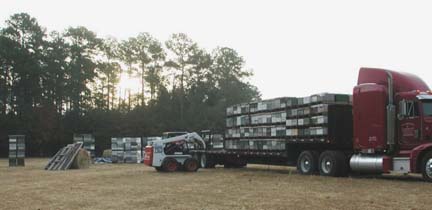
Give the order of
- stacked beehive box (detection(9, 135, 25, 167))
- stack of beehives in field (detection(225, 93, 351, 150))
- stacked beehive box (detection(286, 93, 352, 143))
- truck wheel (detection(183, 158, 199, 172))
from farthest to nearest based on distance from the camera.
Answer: stacked beehive box (detection(9, 135, 25, 167))
truck wheel (detection(183, 158, 199, 172))
stack of beehives in field (detection(225, 93, 351, 150))
stacked beehive box (detection(286, 93, 352, 143))

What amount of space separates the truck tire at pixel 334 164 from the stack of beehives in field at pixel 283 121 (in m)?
0.66

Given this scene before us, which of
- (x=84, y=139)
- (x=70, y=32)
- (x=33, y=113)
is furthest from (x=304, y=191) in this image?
(x=70, y=32)

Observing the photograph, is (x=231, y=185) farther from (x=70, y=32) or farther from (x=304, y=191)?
(x=70, y=32)

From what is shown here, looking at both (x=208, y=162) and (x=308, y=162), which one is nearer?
(x=308, y=162)

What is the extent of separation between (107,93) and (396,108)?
6763 centimetres

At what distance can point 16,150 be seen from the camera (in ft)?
123

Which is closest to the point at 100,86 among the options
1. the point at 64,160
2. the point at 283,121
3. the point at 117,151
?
the point at 117,151

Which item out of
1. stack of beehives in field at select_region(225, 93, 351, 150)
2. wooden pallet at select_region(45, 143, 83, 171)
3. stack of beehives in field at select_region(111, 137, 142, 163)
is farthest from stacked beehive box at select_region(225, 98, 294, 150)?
stack of beehives in field at select_region(111, 137, 142, 163)

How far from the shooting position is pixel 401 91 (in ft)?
67.0

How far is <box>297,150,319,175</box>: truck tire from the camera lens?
75.8 ft

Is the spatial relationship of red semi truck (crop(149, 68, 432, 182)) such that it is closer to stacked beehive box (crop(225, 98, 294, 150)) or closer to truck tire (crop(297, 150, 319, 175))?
truck tire (crop(297, 150, 319, 175))

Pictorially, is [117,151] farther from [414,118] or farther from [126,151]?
[414,118]

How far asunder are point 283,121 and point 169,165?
20.0 feet

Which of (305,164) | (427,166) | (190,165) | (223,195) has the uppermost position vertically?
(427,166)
